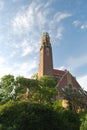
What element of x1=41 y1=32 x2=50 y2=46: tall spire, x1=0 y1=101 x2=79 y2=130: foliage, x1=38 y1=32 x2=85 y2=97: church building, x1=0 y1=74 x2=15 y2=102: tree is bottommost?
x1=0 y1=101 x2=79 y2=130: foliage

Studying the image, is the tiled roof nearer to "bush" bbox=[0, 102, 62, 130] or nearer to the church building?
the church building

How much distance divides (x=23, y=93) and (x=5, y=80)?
336 centimetres

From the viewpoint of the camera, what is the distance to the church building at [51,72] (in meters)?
61.6

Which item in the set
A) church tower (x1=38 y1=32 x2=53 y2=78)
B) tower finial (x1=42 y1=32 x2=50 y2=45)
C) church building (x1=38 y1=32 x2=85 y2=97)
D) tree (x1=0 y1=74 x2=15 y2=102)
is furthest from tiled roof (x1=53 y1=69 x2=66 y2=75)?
tree (x1=0 y1=74 x2=15 y2=102)

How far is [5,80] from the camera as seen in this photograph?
4612 cm

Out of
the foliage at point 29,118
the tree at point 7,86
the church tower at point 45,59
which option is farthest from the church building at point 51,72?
the foliage at point 29,118

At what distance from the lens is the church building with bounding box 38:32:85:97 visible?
61.6 meters

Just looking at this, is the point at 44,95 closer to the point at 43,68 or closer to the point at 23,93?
the point at 23,93

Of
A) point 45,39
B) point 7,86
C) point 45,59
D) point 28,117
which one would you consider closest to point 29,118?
point 28,117

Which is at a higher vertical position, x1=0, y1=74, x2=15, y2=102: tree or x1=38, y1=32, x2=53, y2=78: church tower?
x1=38, y1=32, x2=53, y2=78: church tower

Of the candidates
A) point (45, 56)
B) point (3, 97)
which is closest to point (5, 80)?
point (3, 97)

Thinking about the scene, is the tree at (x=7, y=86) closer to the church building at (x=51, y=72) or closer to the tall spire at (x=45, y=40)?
the church building at (x=51, y=72)

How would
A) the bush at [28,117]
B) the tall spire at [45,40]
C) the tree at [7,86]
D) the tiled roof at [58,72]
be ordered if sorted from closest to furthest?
the bush at [28,117]
the tree at [7,86]
the tiled roof at [58,72]
the tall spire at [45,40]

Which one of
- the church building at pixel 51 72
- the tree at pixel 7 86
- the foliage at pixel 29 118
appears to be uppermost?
the church building at pixel 51 72
